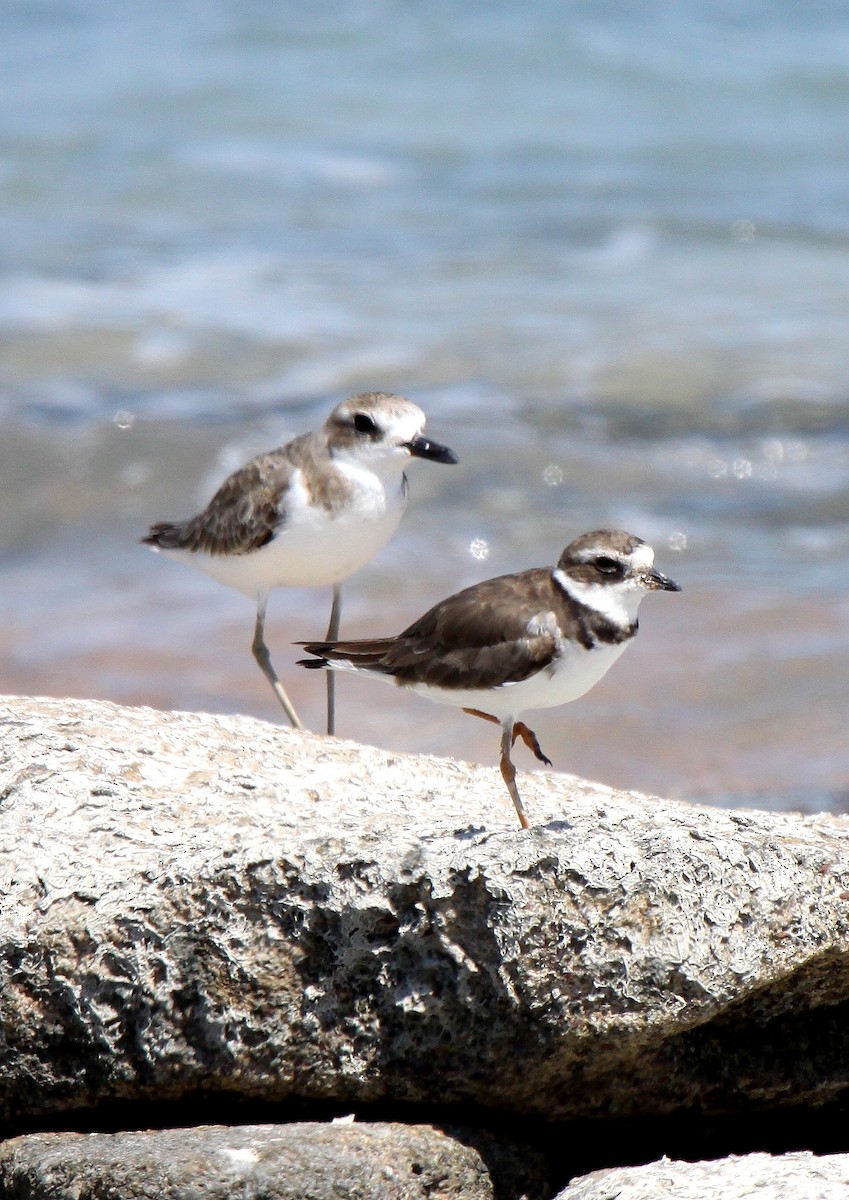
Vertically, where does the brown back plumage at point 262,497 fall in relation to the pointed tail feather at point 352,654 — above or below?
above

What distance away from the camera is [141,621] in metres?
9.72

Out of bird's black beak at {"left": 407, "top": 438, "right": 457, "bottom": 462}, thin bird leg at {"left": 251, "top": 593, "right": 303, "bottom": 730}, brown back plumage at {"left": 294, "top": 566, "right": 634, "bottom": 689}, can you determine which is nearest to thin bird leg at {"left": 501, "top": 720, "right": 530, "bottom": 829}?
brown back plumage at {"left": 294, "top": 566, "right": 634, "bottom": 689}

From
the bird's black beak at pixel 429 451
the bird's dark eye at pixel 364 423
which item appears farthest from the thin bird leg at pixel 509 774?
the bird's dark eye at pixel 364 423

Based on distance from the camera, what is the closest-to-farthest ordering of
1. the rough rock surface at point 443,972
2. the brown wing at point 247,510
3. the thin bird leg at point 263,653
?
the rough rock surface at point 443,972
the brown wing at point 247,510
the thin bird leg at point 263,653

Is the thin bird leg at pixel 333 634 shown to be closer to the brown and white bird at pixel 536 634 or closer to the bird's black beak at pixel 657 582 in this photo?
the brown and white bird at pixel 536 634

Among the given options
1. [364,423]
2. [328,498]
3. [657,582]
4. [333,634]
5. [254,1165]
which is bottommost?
[254,1165]

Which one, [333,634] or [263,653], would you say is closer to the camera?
[333,634]

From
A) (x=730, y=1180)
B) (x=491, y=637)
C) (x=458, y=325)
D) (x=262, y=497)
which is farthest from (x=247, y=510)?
(x=458, y=325)

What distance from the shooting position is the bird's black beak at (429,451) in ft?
20.8

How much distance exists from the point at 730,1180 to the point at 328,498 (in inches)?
149

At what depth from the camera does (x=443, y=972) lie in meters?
3.46

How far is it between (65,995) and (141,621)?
6.30 metres

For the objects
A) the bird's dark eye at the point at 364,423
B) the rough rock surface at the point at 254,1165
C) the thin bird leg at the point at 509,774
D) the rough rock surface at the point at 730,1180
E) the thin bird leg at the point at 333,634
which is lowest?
the rough rock surface at the point at 730,1180

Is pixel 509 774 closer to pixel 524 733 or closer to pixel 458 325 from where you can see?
pixel 524 733
